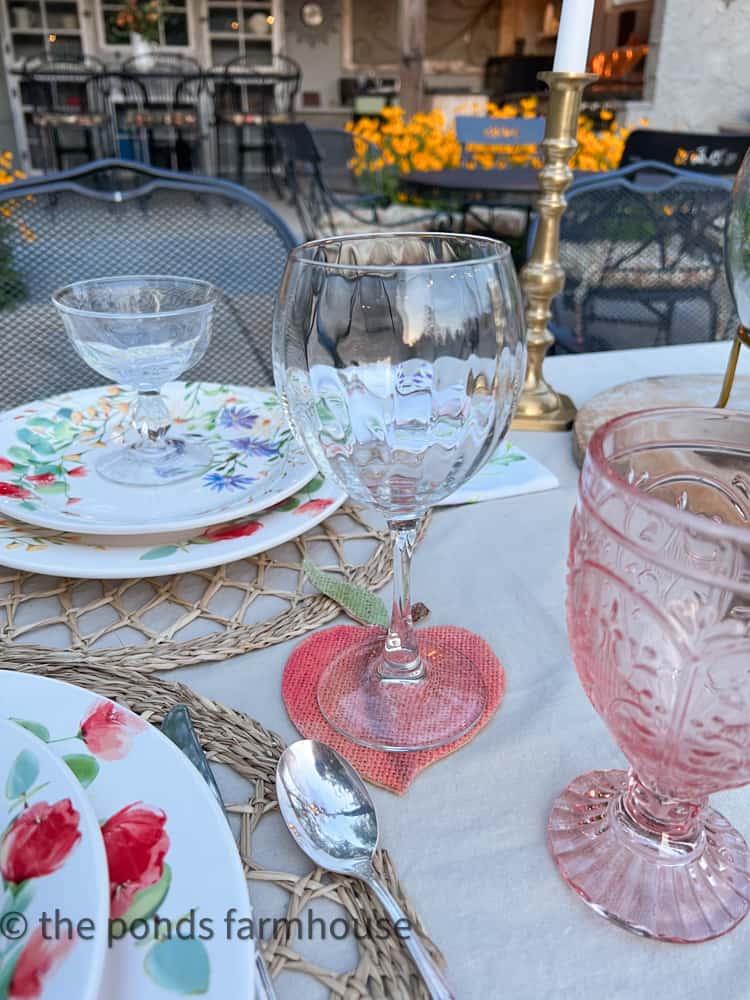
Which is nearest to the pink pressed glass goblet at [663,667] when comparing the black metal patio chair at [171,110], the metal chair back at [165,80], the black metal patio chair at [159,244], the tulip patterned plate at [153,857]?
the tulip patterned plate at [153,857]

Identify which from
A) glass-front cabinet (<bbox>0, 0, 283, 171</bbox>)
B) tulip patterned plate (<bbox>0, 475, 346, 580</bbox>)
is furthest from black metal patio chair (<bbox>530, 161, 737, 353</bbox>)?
glass-front cabinet (<bbox>0, 0, 283, 171</bbox>)

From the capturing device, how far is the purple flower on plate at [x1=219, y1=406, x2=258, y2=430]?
0.55m

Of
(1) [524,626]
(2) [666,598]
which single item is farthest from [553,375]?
(2) [666,598]

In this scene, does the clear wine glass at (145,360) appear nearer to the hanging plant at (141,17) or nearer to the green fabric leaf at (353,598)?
the green fabric leaf at (353,598)

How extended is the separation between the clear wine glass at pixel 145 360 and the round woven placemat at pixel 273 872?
16cm

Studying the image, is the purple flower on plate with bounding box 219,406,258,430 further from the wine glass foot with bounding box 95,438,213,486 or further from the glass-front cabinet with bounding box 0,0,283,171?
the glass-front cabinet with bounding box 0,0,283,171

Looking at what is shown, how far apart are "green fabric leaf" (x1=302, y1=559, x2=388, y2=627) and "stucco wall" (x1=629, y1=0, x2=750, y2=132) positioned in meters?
4.55

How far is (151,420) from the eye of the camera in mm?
513

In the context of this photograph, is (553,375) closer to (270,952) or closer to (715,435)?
(715,435)

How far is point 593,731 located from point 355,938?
0.47 feet

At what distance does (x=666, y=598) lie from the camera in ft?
0.69

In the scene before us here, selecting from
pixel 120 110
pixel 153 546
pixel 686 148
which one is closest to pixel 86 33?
pixel 120 110

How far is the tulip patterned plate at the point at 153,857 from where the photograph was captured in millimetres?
195

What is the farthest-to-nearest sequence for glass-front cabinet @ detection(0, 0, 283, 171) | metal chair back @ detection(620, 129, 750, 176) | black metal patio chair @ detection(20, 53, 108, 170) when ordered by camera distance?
glass-front cabinet @ detection(0, 0, 283, 171)
black metal patio chair @ detection(20, 53, 108, 170)
metal chair back @ detection(620, 129, 750, 176)
